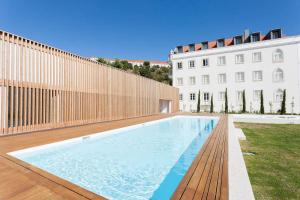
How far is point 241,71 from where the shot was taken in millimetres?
22906

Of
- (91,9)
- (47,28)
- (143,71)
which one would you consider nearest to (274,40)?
(91,9)

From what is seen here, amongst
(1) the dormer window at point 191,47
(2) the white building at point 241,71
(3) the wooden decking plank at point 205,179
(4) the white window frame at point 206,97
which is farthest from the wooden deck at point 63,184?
(1) the dormer window at point 191,47

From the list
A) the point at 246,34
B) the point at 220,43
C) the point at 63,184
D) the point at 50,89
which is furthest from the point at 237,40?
the point at 63,184

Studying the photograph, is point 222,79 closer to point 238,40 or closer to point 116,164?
point 238,40

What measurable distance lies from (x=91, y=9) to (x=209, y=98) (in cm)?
1945

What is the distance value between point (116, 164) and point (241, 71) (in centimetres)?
2305

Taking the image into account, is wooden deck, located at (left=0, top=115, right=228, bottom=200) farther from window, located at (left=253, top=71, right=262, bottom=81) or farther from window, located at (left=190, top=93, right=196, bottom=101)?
window, located at (left=190, top=93, right=196, bottom=101)

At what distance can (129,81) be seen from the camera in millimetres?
14328

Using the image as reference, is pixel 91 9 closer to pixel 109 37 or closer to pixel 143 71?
pixel 109 37

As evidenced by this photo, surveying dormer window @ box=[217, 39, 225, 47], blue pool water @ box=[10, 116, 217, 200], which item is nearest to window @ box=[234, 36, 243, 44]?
dormer window @ box=[217, 39, 225, 47]

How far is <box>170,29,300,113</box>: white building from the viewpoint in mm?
20422

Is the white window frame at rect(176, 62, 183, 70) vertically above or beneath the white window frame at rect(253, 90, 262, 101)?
above

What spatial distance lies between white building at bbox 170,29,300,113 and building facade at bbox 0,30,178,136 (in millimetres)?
15048

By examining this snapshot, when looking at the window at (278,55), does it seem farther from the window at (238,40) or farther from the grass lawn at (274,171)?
the grass lawn at (274,171)
